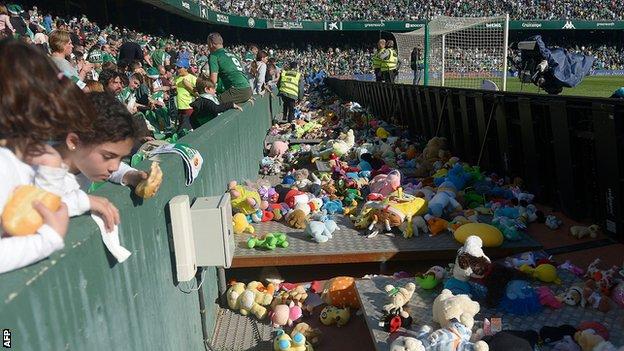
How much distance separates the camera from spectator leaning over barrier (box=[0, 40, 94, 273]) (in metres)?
1.59

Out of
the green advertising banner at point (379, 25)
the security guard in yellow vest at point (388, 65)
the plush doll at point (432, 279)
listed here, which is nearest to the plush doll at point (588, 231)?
the plush doll at point (432, 279)

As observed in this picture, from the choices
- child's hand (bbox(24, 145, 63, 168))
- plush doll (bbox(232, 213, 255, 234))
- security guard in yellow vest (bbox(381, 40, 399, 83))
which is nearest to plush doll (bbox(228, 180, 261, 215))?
plush doll (bbox(232, 213, 255, 234))

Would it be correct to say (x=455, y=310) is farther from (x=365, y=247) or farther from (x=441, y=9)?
(x=441, y=9)

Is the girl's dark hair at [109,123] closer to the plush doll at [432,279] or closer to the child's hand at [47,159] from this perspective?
the child's hand at [47,159]

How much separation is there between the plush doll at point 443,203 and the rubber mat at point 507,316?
1390 mm

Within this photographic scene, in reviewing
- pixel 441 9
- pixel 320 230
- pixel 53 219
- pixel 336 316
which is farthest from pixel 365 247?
pixel 441 9

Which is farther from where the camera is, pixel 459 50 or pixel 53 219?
pixel 459 50

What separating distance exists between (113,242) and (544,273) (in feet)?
9.70

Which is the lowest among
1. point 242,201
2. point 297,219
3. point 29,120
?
point 297,219

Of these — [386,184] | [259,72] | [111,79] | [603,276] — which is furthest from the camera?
[259,72]

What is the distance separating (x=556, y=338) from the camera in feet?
10.4

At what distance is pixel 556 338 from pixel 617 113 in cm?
187

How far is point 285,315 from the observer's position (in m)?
4.27

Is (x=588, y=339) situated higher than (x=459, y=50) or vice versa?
(x=459, y=50)
